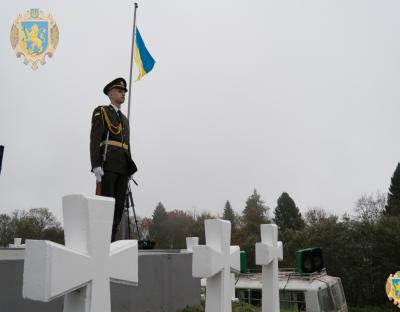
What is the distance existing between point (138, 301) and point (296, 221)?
4572cm

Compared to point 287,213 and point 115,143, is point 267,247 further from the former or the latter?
point 287,213

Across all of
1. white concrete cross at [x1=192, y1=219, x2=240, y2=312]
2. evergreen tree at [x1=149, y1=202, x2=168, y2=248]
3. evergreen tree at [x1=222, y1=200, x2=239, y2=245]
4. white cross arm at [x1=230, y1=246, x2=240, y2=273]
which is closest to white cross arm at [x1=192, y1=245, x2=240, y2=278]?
white concrete cross at [x1=192, y1=219, x2=240, y2=312]

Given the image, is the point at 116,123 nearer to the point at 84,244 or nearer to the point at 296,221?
the point at 84,244

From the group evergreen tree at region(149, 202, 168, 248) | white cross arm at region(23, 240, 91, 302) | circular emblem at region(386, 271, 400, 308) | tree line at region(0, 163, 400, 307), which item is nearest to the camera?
white cross arm at region(23, 240, 91, 302)

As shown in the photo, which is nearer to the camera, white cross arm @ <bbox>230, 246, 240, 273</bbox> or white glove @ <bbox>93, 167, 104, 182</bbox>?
white cross arm @ <bbox>230, 246, 240, 273</bbox>

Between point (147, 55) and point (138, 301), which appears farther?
point (147, 55)

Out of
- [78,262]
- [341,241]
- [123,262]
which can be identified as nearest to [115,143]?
[123,262]

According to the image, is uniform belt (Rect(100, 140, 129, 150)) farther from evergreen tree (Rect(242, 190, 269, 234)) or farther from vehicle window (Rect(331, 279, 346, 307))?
evergreen tree (Rect(242, 190, 269, 234))

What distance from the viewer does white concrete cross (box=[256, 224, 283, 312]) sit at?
4.52 metres

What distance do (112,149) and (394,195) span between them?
4478 centimetres

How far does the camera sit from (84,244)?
6.53ft

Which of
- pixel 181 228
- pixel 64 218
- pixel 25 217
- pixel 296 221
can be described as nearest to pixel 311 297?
pixel 64 218

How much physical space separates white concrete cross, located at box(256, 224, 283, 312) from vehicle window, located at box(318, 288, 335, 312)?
6947 mm

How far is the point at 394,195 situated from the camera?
144 ft
